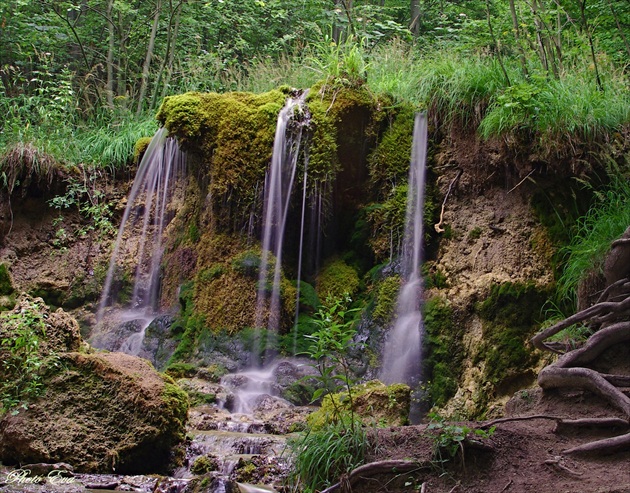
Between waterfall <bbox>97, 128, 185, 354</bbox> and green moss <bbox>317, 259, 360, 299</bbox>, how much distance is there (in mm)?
2605

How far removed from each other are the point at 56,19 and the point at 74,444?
37.7 ft

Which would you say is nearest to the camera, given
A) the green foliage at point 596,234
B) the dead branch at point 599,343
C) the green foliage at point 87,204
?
the dead branch at point 599,343

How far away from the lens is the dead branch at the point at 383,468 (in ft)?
12.2

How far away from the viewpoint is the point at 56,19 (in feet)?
44.8

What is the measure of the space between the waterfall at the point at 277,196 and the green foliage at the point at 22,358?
3.09m

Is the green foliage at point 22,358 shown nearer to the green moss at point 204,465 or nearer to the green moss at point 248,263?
the green moss at point 204,465

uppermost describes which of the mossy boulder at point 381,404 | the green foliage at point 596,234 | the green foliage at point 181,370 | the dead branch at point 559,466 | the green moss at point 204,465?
the green foliage at point 596,234

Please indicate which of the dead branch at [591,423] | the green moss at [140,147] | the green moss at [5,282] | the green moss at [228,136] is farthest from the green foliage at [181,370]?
the green moss at [140,147]

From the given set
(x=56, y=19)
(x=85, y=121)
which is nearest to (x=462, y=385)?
(x=85, y=121)

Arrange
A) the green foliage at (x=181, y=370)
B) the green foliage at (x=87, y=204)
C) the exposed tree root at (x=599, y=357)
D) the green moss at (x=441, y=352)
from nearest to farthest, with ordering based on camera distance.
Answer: the exposed tree root at (x=599, y=357)
the green moss at (x=441, y=352)
the green foliage at (x=181, y=370)
the green foliage at (x=87, y=204)

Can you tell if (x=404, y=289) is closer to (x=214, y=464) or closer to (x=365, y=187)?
(x=365, y=187)

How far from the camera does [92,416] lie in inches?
188

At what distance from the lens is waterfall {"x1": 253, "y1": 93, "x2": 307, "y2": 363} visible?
26.1 feet

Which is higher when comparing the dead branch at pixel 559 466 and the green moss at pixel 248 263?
the green moss at pixel 248 263
